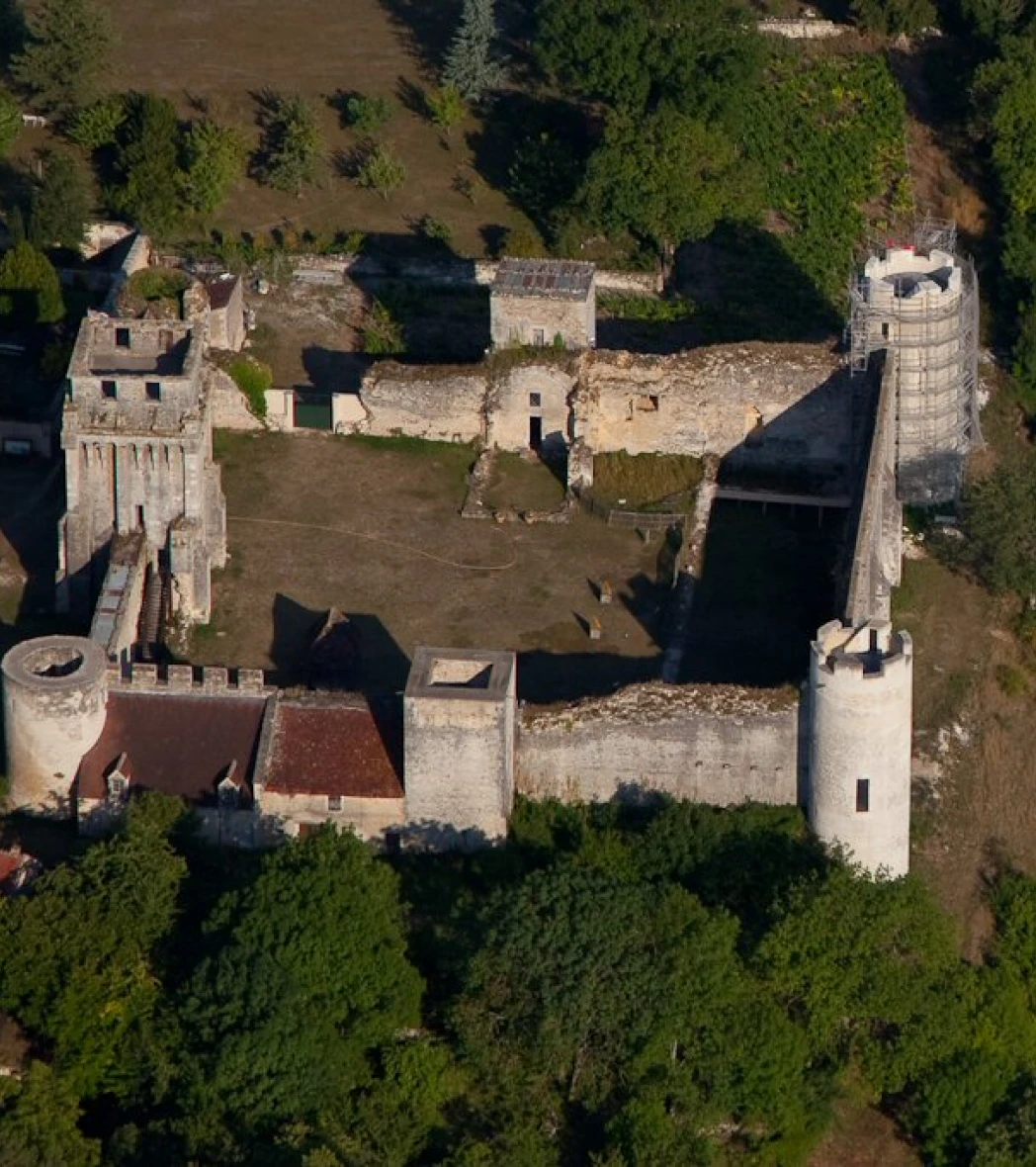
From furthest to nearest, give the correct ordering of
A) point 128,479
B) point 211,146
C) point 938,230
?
point 211,146 < point 938,230 < point 128,479

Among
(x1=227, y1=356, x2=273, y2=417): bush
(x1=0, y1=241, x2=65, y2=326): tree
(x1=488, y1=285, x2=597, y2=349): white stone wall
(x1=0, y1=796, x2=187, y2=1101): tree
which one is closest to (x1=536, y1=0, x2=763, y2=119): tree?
(x1=488, y1=285, x2=597, y2=349): white stone wall

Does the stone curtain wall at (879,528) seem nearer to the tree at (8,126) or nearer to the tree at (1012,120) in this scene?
the tree at (1012,120)

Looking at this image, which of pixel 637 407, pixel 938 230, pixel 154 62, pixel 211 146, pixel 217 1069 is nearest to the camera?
pixel 217 1069

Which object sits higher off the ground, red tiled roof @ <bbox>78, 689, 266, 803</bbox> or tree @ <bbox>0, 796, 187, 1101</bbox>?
red tiled roof @ <bbox>78, 689, 266, 803</bbox>

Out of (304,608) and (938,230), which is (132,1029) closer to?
(304,608)

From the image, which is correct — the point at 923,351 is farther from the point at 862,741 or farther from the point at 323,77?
the point at 323,77

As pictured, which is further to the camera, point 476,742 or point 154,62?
point 154,62

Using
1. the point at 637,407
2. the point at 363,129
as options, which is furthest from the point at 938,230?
the point at 363,129

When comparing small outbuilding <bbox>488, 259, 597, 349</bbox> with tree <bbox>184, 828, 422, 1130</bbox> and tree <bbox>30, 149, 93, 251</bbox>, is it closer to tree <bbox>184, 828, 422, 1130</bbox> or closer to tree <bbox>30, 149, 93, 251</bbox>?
tree <bbox>30, 149, 93, 251</bbox>
